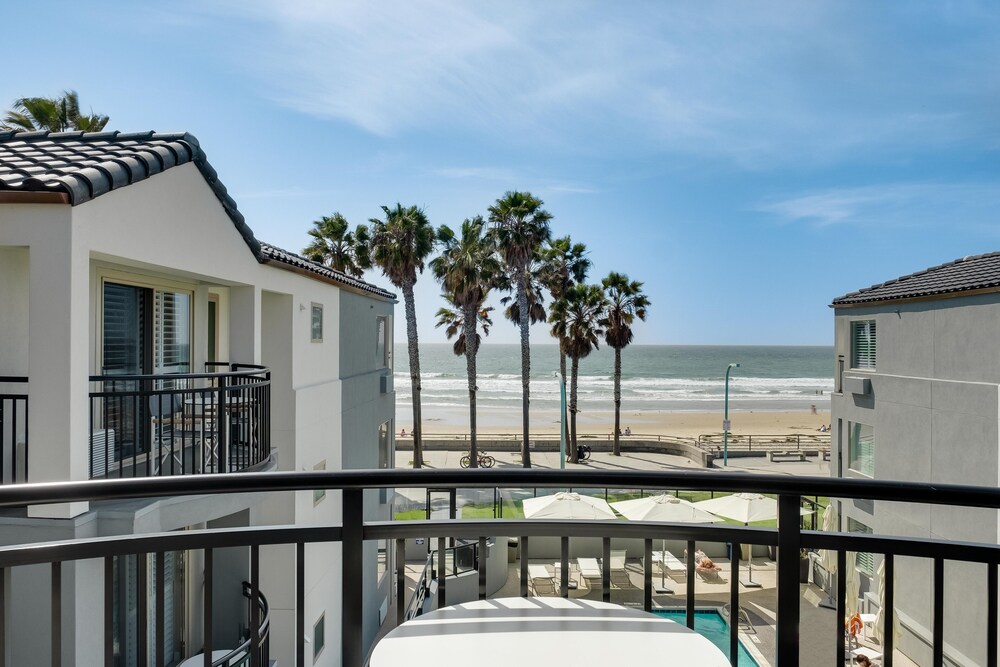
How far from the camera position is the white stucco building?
482cm

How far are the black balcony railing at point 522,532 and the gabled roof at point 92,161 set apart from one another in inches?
162

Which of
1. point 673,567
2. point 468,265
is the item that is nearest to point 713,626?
point 673,567

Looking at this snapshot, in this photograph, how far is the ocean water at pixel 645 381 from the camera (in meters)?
52.9

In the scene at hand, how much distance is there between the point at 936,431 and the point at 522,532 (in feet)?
46.5

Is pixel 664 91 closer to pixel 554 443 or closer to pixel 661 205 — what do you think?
pixel 554 443

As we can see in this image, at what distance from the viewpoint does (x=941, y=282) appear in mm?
13148

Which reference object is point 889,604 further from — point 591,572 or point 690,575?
point 591,572

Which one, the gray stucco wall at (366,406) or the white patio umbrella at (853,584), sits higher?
the gray stucco wall at (366,406)

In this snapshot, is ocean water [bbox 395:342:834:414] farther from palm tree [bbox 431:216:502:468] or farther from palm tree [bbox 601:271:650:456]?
palm tree [bbox 431:216:502:468]

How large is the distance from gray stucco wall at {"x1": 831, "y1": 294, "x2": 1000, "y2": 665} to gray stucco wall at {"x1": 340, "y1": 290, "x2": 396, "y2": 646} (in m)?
9.76

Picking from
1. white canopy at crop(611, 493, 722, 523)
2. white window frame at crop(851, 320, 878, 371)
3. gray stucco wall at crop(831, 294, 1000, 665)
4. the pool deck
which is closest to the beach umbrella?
white canopy at crop(611, 493, 722, 523)

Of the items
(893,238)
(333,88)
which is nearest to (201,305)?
(333,88)

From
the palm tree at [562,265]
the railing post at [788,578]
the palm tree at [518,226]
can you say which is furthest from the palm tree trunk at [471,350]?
the railing post at [788,578]

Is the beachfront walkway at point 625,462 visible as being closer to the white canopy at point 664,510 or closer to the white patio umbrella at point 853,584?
the white canopy at point 664,510
